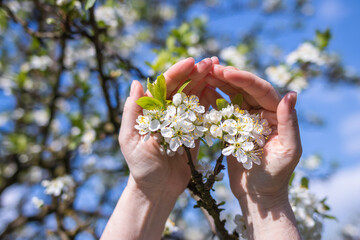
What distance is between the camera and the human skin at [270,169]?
3.81ft

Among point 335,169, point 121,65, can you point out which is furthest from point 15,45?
point 335,169

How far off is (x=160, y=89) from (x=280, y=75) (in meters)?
2.18

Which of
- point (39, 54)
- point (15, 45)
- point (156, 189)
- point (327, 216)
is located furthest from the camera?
point (15, 45)

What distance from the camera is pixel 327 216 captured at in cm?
174

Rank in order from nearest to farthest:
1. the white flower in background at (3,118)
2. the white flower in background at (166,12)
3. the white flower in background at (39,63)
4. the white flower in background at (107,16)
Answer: the white flower in background at (107,16) → the white flower in background at (39,63) → the white flower in background at (3,118) → the white flower in background at (166,12)

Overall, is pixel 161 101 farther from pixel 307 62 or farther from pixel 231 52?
pixel 231 52

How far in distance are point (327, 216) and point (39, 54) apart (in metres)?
3.22

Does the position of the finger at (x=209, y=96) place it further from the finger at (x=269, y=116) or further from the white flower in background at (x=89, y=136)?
the white flower in background at (x=89, y=136)

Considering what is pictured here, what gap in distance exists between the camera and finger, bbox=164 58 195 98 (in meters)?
1.18

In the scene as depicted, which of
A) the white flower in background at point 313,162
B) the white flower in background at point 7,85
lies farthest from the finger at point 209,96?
the white flower in background at point 313,162

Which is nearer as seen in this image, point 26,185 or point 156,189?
point 156,189

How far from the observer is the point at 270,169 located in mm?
1197

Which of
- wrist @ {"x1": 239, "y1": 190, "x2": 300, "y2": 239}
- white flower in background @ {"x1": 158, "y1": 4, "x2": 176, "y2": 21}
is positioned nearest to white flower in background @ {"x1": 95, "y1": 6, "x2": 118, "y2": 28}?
wrist @ {"x1": 239, "y1": 190, "x2": 300, "y2": 239}

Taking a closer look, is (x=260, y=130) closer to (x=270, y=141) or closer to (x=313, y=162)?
(x=270, y=141)
